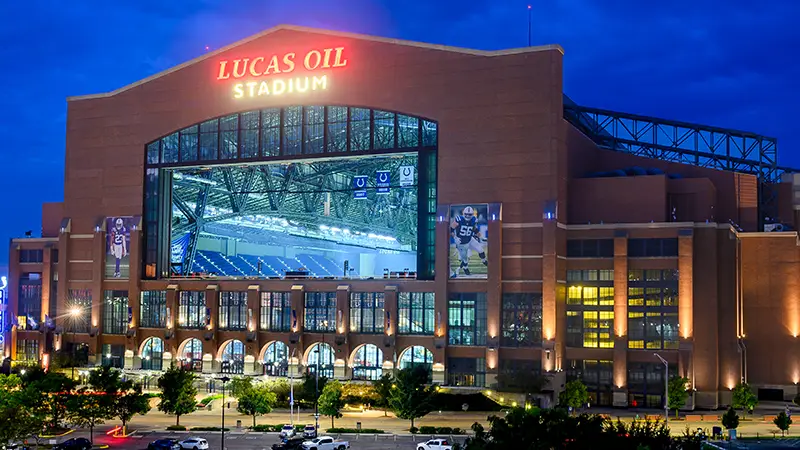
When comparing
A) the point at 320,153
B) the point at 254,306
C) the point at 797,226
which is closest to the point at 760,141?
the point at 797,226

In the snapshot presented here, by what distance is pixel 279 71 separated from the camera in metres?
117

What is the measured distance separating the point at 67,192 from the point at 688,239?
8280 centimetres

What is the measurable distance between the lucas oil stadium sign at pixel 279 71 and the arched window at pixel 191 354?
106ft

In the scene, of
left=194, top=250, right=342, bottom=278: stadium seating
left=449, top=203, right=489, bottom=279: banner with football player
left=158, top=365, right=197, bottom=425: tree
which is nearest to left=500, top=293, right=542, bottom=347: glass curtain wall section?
left=449, top=203, right=489, bottom=279: banner with football player

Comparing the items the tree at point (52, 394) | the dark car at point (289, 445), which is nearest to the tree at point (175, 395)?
the tree at point (52, 394)

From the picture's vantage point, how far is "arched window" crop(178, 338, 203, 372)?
389 ft

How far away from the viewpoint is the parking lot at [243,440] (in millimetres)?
77062

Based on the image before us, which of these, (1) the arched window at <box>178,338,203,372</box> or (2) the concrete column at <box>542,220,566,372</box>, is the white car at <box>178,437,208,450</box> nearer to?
(2) the concrete column at <box>542,220,566,372</box>

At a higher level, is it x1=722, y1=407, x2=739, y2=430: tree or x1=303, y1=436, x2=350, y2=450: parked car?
x1=722, y1=407, x2=739, y2=430: tree

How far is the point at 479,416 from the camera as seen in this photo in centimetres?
9419

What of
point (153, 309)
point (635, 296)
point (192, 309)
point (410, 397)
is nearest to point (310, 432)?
point (410, 397)

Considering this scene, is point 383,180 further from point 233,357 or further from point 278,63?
point 233,357

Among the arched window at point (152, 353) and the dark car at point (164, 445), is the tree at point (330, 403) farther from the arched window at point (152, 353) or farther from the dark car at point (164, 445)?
the arched window at point (152, 353)

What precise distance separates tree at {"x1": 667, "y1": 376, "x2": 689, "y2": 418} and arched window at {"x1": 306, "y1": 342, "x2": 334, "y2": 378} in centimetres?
4059
